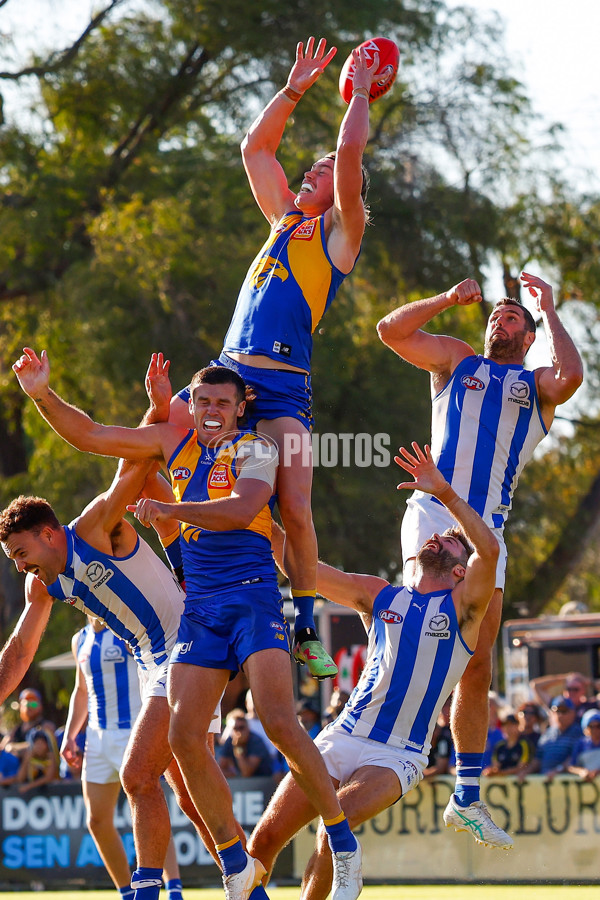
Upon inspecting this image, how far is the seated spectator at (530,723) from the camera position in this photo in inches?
531

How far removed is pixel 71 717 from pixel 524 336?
17.8 feet

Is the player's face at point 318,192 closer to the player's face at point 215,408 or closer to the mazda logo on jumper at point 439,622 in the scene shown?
the player's face at point 215,408

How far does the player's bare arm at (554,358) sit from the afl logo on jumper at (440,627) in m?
1.43

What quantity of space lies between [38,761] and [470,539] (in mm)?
9182

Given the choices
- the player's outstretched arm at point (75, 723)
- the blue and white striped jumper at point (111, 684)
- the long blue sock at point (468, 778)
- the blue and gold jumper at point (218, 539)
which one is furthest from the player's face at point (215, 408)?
the player's outstretched arm at point (75, 723)

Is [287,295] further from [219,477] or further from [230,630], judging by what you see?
[230,630]

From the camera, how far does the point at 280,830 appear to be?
667 centimetres

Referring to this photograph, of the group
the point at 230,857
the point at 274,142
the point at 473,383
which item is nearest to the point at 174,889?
the point at 230,857

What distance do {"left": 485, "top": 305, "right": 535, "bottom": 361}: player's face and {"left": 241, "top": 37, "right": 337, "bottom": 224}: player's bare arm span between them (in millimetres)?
1403

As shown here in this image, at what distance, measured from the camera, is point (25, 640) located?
7.71 m

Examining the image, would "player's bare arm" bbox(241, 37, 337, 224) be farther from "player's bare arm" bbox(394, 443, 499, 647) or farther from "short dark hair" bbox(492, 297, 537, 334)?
"player's bare arm" bbox(394, 443, 499, 647)

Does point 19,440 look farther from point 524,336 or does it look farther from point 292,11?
point 524,336

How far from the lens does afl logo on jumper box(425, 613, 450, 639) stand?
23.5 feet

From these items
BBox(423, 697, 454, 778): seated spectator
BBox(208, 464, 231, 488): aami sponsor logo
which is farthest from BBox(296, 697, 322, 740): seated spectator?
BBox(208, 464, 231, 488): aami sponsor logo
